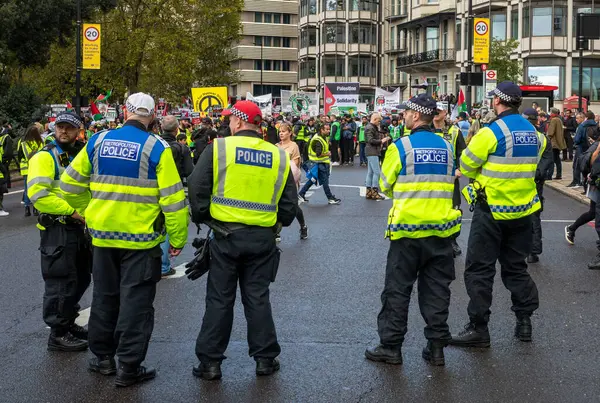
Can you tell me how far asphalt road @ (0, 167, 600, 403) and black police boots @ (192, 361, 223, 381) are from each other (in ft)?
0.22

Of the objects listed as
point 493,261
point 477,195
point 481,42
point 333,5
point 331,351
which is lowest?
point 331,351

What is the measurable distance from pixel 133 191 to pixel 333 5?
9030 cm

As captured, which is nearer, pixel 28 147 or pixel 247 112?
pixel 247 112

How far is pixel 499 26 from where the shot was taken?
60.7 meters

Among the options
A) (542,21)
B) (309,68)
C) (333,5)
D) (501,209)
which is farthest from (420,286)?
(309,68)

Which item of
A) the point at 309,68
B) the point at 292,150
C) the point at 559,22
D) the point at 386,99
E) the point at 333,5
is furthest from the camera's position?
the point at 309,68

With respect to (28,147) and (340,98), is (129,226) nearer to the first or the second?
(28,147)

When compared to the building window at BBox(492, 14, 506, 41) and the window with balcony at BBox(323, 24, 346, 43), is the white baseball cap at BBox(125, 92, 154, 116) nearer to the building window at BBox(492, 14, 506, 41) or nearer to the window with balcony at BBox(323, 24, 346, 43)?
the building window at BBox(492, 14, 506, 41)

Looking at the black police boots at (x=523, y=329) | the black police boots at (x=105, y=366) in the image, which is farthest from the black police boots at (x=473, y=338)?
the black police boots at (x=105, y=366)

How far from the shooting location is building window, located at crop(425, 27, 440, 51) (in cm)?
7162

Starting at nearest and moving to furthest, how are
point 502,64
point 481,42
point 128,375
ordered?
point 128,375 < point 481,42 < point 502,64

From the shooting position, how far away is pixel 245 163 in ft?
19.0

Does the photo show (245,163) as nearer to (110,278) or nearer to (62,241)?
(110,278)

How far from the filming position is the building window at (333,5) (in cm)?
9325
